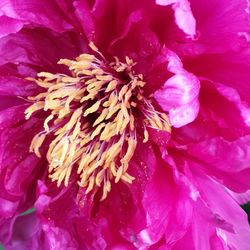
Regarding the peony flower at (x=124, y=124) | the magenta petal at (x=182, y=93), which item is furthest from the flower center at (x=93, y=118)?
the magenta petal at (x=182, y=93)

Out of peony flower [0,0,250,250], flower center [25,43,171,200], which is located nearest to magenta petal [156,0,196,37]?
peony flower [0,0,250,250]

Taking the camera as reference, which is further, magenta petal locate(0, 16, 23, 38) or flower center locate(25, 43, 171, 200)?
flower center locate(25, 43, 171, 200)

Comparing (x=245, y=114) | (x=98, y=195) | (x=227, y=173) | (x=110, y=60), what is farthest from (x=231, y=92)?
(x=98, y=195)

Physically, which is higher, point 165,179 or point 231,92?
point 231,92

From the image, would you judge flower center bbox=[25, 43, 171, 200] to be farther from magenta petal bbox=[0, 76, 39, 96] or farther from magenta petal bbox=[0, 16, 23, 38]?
magenta petal bbox=[0, 16, 23, 38]

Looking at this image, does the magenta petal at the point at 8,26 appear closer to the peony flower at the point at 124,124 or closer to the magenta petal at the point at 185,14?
the peony flower at the point at 124,124

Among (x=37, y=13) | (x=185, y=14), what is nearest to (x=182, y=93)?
(x=185, y=14)

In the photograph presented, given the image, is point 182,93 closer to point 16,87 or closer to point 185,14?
point 185,14

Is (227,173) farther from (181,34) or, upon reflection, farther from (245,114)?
(181,34)
